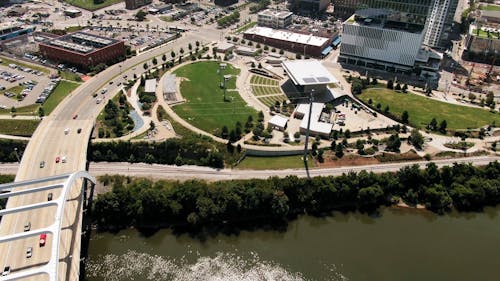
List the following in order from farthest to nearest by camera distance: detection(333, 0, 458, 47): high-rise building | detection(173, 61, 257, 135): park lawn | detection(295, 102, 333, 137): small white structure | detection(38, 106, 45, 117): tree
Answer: detection(333, 0, 458, 47): high-rise building
detection(173, 61, 257, 135): park lawn
detection(38, 106, 45, 117): tree
detection(295, 102, 333, 137): small white structure

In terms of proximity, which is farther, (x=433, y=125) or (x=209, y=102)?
(x=209, y=102)

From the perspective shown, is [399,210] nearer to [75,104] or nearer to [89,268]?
[89,268]

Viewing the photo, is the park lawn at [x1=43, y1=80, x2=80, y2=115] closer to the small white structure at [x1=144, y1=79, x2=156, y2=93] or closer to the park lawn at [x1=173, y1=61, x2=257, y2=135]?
the small white structure at [x1=144, y1=79, x2=156, y2=93]

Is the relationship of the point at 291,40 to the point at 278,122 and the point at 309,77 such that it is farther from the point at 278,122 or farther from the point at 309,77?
the point at 278,122

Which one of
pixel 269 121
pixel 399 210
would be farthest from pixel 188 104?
pixel 399 210

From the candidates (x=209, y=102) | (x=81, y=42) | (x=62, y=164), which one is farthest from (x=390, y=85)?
(x=81, y=42)

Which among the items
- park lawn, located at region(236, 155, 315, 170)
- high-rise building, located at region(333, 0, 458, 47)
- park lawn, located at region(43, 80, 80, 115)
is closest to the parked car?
park lawn, located at region(236, 155, 315, 170)

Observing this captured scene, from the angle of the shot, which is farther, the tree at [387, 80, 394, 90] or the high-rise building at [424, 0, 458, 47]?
the high-rise building at [424, 0, 458, 47]
